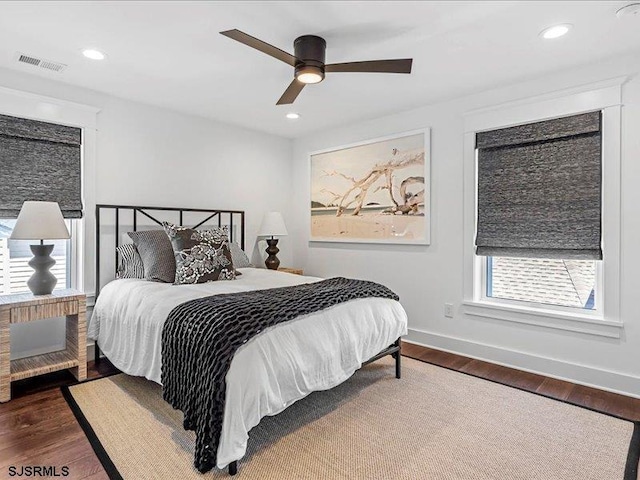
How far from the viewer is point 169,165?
400 centimetres

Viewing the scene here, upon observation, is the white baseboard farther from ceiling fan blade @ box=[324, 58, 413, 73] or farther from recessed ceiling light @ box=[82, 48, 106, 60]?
recessed ceiling light @ box=[82, 48, 106, 60]

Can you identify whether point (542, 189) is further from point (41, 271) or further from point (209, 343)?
point (41, 271)

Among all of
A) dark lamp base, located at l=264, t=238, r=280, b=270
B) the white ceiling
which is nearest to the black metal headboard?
dark lamp base, located at l=264, t=238, r=280, b=270

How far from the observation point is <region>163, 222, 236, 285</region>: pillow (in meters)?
3.12

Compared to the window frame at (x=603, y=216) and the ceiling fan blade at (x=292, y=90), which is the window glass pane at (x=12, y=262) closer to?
the ceiling fan blade at (x=292, y=90)

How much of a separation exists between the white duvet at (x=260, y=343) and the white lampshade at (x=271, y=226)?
3.93ft

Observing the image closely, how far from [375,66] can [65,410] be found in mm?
2984

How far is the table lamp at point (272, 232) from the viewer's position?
4.59 meters

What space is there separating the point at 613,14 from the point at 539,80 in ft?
3.05

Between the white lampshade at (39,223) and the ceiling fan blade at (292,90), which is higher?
the ceiling fan blade at (292,90)

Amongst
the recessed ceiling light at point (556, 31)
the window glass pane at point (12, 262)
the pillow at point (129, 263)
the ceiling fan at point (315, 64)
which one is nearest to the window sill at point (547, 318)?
the recessed ceiling light at point (556, 31)

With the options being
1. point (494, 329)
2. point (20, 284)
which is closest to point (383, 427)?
point (494, 329)

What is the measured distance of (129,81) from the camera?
3225 mm

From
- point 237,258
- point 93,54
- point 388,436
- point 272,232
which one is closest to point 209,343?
point 388,436
